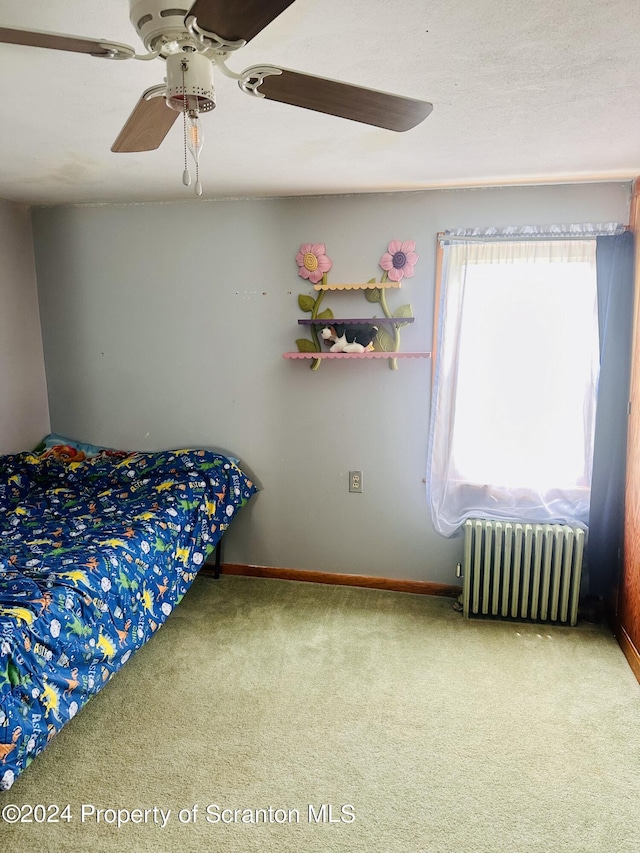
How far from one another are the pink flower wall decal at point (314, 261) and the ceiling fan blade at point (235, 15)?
78.4 inches

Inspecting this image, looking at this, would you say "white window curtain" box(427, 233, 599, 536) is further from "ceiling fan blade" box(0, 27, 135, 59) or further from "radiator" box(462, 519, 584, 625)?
"ceiling fan blade" box(0, 27, 135, 59)

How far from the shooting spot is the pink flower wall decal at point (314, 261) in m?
3.08

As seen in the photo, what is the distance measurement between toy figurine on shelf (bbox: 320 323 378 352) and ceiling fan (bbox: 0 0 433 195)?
1.57 meters

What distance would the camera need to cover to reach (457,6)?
4.22 feet

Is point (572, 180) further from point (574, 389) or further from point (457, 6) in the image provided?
point (457, 6)

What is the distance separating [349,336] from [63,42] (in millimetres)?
2089

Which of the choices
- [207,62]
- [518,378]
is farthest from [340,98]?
[518,378]

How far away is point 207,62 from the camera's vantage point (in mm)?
1206

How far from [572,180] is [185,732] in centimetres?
291

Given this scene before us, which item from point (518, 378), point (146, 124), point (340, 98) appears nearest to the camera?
point (340, 98)

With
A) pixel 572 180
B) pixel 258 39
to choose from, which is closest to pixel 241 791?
pixel 258 39

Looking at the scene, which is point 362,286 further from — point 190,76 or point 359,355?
point 190,76

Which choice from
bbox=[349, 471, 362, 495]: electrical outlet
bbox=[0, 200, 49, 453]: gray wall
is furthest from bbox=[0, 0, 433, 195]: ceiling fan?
bbox=[0, 200, 49, 453]: gray wall

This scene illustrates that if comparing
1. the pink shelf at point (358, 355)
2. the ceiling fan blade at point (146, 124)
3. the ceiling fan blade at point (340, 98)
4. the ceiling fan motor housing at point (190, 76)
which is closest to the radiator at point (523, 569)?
the pink shelf at point (358, 355)
